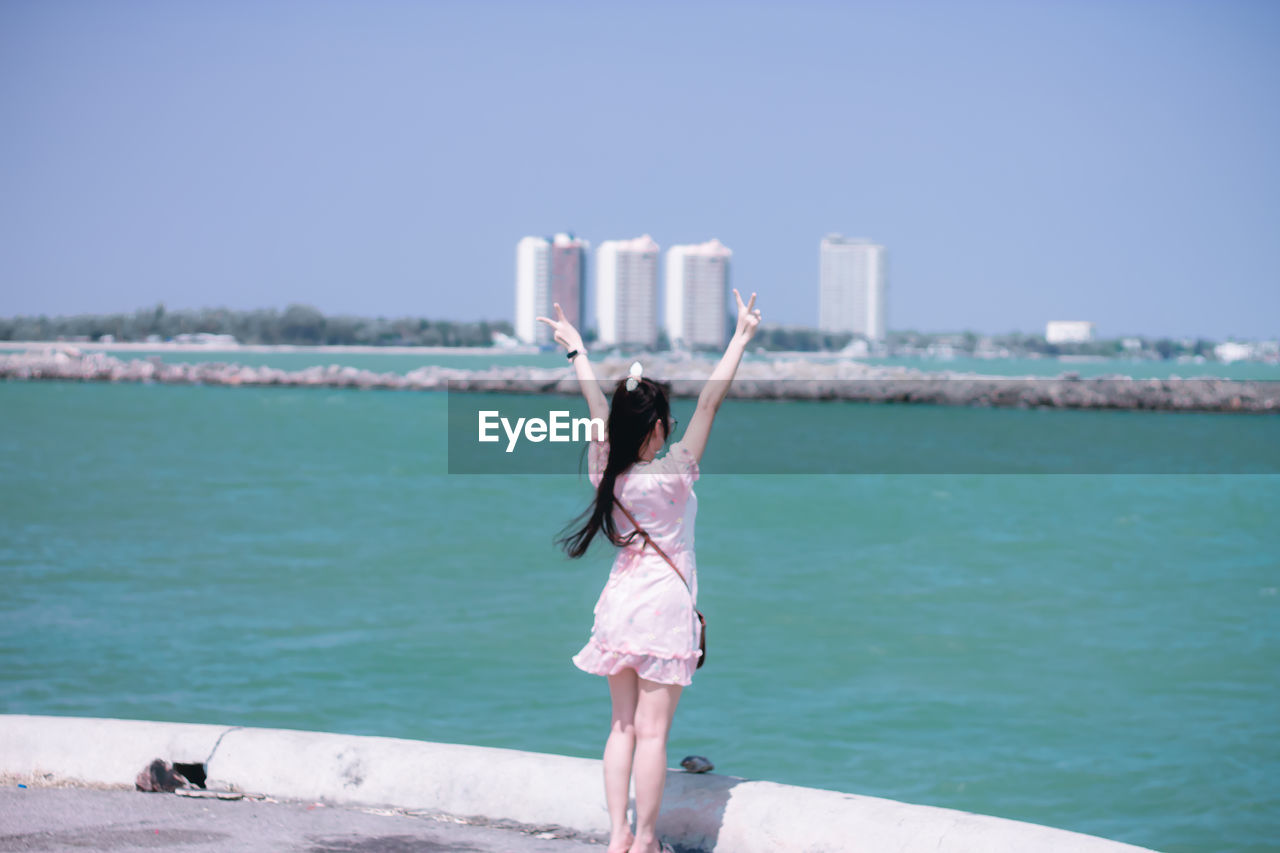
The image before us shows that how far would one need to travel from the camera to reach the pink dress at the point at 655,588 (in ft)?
11.6

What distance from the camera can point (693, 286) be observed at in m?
144

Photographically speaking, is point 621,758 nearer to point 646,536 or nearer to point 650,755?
point 650,755

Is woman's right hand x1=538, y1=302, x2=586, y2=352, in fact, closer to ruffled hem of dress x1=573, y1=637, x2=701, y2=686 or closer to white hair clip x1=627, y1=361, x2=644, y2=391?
white hair clip x1=627, y1=361, x2=644, y2=391

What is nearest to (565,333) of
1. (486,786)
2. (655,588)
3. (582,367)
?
(582,367)

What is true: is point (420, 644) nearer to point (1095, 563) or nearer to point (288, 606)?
point (288, 606)

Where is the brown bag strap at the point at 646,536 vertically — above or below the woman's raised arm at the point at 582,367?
below

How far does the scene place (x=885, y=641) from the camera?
1786 centimetres

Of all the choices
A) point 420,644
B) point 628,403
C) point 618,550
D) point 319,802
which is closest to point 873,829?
point 618,550

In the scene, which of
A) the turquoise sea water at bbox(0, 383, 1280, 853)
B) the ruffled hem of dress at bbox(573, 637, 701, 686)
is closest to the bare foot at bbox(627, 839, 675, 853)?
the ruffled hem of dress at bbox(573, 637, 701, 686)

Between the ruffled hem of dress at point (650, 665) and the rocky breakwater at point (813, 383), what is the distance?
6604 cm

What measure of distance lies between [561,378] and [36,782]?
83.7m

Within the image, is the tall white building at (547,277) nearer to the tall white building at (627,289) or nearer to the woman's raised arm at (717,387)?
the tall white building at (627,289)

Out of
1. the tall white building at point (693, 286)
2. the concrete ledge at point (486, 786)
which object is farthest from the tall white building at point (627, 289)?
the concrete ledge at point (486, 786)

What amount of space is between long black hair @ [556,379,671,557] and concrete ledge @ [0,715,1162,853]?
2.95ft
